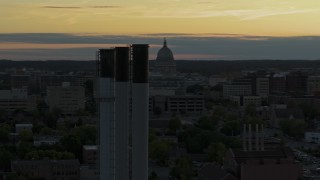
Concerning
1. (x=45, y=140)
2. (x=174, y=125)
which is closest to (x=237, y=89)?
(x=174, y=125)

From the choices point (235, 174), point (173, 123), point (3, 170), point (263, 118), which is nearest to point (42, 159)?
point (3, 170)

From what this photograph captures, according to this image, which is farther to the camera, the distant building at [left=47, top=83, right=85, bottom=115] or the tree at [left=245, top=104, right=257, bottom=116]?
the distant building at [left=47, top=83, right=85, bottom=115]

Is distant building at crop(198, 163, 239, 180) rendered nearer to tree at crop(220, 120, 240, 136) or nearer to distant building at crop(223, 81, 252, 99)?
tree at crop(220, 120, 240, 136)

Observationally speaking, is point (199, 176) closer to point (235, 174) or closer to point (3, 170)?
point (235, 174)

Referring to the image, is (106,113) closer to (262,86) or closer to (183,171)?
(183,171)

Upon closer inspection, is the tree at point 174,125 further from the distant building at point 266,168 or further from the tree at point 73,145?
the distant building at point 266,168

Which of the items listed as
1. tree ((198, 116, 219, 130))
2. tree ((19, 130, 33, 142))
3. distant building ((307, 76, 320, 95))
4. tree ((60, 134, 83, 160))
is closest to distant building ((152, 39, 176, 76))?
distant building ((307, 76, 320, 95))

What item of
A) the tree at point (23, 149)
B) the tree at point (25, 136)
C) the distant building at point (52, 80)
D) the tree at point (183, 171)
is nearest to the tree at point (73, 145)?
the tree at point (23, 149)
